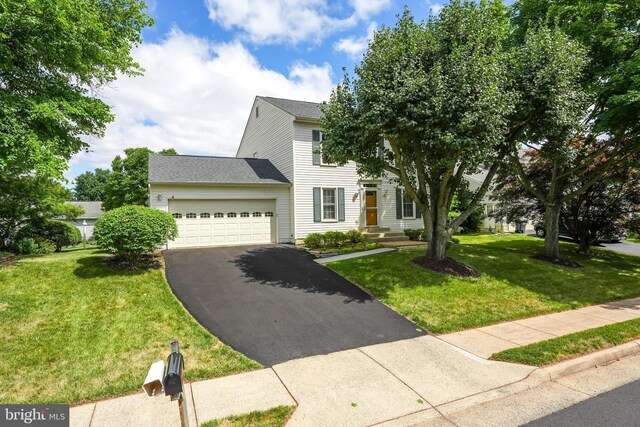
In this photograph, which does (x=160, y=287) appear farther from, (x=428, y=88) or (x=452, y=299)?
(x=428, y=88)

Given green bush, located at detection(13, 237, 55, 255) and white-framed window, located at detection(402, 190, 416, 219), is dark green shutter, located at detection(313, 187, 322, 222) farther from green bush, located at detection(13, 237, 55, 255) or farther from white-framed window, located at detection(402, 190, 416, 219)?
green bush, located at detection(13, 237, 55, 255)

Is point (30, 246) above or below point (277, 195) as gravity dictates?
below

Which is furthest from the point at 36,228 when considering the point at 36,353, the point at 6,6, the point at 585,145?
the point at 585,145

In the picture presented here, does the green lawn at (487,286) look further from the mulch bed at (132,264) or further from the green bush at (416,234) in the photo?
the mulch bed at (132,264)

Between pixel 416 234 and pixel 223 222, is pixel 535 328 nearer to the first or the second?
pixel 416 234

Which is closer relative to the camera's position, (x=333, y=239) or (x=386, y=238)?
(x=333, y=239)

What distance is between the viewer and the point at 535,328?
6.41 metres

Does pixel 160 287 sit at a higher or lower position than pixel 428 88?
lower

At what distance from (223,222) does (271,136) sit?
19.3 ft

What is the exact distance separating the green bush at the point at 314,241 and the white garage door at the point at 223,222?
95.5 inches

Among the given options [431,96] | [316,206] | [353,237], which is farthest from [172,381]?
[316,206]

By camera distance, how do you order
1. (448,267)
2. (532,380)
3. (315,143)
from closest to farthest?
(532,380), (448,267), (315,143)

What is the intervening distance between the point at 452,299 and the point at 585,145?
9.56 m

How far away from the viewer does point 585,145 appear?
1213 cm
